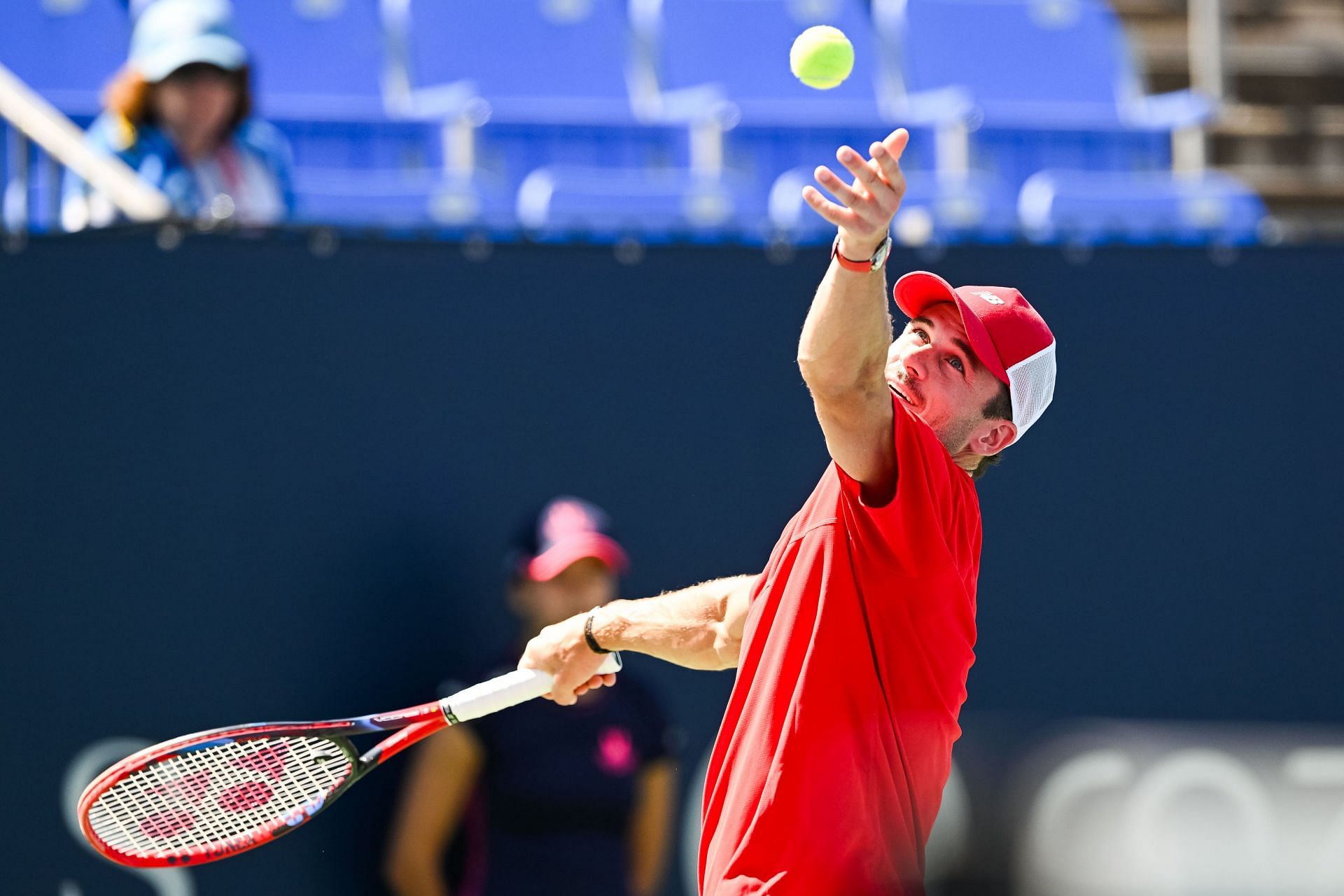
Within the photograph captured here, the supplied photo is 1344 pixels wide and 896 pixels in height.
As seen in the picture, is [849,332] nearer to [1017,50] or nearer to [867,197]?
[867,197]

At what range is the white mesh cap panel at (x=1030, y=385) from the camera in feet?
8.59

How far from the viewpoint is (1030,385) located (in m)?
2.67

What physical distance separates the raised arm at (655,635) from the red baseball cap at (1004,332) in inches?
23.6

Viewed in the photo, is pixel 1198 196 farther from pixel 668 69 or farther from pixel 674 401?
pixel 674 401

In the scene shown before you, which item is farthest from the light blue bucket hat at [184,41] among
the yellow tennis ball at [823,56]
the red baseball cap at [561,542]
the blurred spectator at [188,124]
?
the yellow tennis ball at [823,56]

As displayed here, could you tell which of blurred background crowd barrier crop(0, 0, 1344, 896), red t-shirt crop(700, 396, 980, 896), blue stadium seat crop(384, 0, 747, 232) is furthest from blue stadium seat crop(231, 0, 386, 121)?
red t-shirt crop(700, 396, 980, 896)

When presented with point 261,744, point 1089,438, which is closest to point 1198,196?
point 1089,438

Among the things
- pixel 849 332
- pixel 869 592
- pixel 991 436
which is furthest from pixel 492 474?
pixel 849 332

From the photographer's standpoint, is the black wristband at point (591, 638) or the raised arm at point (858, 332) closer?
the raised arm at point (858, 332)

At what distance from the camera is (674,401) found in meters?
4.32

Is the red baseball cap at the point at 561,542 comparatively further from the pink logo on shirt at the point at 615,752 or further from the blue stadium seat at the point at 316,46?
the blue stadium seat at the point at 316,46

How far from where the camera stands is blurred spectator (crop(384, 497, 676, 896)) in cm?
386

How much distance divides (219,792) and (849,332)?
157cm

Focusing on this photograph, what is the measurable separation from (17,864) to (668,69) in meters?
4.21
